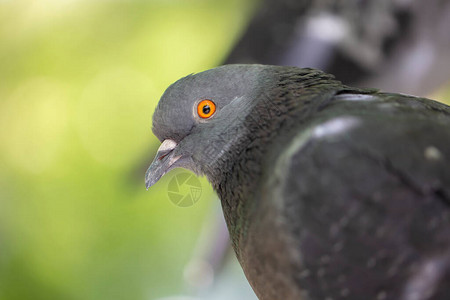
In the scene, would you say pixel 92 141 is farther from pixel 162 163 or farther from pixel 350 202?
pixel 350 202

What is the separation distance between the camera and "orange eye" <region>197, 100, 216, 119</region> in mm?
1783

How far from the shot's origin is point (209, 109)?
1.79 metres

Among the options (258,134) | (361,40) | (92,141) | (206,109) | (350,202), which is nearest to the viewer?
(350,202)

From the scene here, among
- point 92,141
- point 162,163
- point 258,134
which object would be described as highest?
point 258,134

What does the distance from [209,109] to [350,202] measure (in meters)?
0.76

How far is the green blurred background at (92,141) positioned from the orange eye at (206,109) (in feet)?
5.01

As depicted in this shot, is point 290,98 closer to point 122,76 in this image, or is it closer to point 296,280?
point 296,280

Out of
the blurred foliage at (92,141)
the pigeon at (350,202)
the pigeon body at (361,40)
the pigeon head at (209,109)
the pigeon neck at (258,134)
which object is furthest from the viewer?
the blurred foliage at (92,141)

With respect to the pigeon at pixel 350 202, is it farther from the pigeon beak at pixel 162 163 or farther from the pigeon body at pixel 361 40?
the pigeon body at pixel 361 40

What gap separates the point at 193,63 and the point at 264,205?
7.36 feet

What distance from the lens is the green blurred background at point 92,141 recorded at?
3.30 meters

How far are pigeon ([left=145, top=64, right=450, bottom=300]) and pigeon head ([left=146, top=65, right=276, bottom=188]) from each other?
24cm

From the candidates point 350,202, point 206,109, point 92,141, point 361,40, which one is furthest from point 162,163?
point 361,40

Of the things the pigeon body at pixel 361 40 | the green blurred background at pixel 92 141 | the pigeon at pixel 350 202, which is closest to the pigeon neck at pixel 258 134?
the pigeon at pixel 350 202
